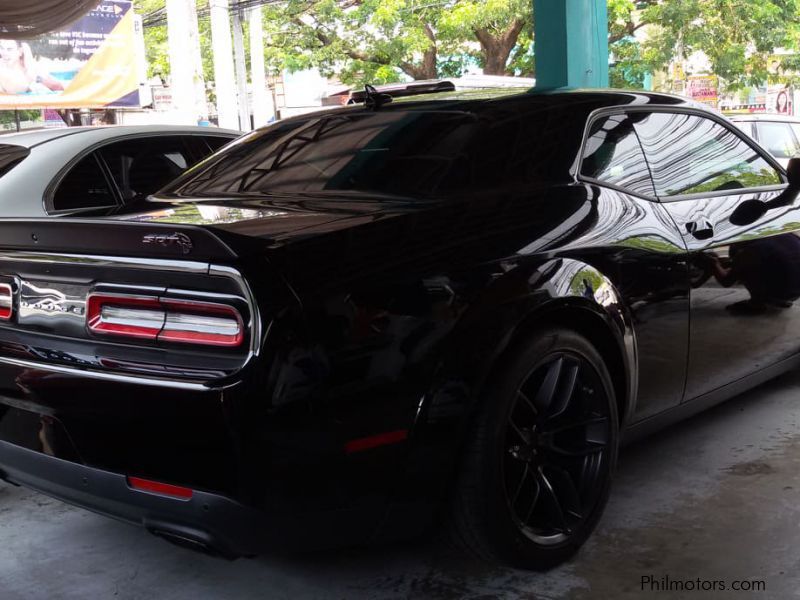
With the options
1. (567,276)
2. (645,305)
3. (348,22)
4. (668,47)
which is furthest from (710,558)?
(348,22)

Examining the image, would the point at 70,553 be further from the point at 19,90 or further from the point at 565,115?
the point at 19,90

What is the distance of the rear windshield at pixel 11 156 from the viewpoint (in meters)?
4.63

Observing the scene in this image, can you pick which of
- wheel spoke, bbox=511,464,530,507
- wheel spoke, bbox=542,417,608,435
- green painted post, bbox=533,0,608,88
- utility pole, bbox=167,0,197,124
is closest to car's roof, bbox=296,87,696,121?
wheel spoke, bbox=542,417,608,435

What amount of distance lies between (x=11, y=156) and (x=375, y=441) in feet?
10.9

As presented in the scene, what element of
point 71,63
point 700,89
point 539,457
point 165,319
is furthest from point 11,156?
point 700,89

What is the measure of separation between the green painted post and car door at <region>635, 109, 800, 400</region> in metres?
3.32

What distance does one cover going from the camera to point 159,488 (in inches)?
88.0

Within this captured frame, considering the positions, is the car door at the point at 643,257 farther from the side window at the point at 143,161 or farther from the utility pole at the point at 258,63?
the utility pole at the point at 258,63

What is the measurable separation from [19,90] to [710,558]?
15.5 m

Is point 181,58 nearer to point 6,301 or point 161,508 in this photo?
point 6,301

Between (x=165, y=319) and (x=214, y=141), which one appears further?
(x=214, y=141)

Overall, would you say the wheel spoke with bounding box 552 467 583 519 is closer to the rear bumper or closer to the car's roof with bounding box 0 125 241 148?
the rear bumper

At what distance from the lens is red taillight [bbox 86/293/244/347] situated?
7.09ft

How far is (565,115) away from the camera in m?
3.16
